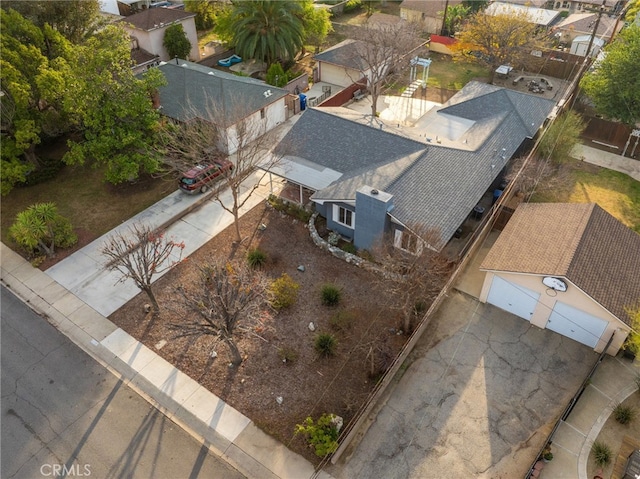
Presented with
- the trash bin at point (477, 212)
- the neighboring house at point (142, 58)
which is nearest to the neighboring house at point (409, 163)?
the trash bin at point (477, 212)

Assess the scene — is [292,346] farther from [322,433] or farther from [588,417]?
[588,417]

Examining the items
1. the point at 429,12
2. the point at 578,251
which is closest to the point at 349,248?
the point at 578,251

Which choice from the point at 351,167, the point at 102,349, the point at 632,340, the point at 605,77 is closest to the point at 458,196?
the point at 351,167

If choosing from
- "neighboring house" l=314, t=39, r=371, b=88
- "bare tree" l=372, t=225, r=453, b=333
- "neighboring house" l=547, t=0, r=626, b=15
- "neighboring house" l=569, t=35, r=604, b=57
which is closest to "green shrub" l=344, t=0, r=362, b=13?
"neighboring house" l=314, t=39, r=371, b=88

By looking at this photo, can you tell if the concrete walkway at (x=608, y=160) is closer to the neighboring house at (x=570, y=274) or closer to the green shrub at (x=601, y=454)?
the neighboring house at (x=570, y=274)

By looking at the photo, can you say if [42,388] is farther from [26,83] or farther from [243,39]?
[243,39]

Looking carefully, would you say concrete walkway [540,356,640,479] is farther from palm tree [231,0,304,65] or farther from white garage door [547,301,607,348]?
palm tree [231,0,304,65]
